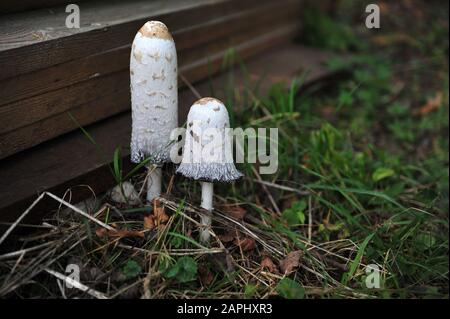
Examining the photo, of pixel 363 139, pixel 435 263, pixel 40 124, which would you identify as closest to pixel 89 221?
pixel 40 124

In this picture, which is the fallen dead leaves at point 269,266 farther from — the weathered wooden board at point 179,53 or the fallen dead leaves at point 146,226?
the weathered wooden board at point 179,53

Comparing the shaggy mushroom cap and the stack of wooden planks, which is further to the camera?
the stack of wooden planks

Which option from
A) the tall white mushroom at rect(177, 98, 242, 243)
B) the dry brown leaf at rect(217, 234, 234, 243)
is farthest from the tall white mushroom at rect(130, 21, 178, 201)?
the dry brown leaf at rect(217, 234, 234, 243)

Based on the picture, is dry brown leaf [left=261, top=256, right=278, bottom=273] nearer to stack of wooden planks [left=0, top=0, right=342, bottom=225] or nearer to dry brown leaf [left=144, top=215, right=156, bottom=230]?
dry brown leaf [left=144, top=215, right=156, bottom=230]

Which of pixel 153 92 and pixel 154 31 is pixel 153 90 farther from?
pixel 154 31

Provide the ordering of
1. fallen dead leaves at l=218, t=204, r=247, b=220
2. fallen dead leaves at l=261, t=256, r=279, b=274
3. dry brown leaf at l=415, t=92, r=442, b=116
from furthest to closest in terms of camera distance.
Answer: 1. dry brown leaf at l=415, t=92, r=442, b=116
2. fallen dead leaves at l=218, t=204, r=247, b=220
3. fallen dead leaves at l=261, t=256, r=279, b=274

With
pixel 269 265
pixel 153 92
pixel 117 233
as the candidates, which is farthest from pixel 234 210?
pixel 153 92
